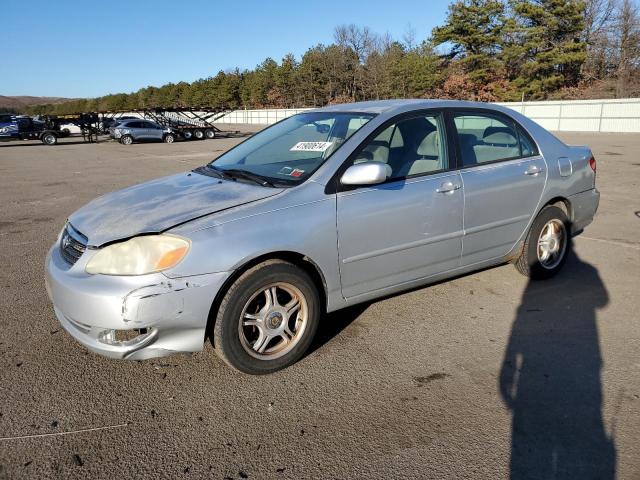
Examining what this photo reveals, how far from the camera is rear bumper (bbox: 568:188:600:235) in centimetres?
480

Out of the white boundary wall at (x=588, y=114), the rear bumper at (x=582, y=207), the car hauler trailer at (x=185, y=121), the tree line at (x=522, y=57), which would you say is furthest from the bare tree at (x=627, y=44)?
the rear bumper at (x=582, y=207)

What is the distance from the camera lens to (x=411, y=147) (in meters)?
3.88

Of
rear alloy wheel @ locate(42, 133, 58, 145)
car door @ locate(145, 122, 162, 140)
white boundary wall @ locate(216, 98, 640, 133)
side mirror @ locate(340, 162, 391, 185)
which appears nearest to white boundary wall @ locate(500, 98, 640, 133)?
white boundary wall @ locate(216, 98, 640, 133)

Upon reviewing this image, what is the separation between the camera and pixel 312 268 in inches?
128

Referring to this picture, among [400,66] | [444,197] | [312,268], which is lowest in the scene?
[312,268]

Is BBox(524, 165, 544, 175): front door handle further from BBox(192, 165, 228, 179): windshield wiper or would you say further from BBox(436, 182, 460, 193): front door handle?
BBox(192, 165, 228, 179): windshield wiper

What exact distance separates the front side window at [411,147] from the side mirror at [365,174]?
0.29 meters

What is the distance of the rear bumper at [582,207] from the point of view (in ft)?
15.8

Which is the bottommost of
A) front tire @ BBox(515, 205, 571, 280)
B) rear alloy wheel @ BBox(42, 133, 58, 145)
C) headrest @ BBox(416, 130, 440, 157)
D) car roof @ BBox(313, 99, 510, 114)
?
front tire @ BBox(515, 205, 571, 280)

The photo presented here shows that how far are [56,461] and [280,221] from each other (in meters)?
1.65

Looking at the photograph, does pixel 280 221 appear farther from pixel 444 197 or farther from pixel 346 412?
pixel 444 197

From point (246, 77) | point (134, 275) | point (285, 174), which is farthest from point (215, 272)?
point (246, 77)

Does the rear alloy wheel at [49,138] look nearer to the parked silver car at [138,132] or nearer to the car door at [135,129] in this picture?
the parked silver car at [138,132]

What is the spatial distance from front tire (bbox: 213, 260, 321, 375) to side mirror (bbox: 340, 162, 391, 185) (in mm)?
666
